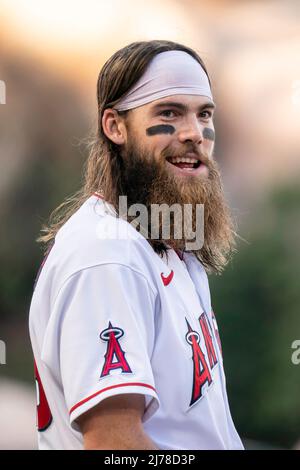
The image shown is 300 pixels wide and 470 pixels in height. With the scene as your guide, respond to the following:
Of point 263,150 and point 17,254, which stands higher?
point 263,150

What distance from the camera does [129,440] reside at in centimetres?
147

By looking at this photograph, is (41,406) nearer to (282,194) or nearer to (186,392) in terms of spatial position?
(186,392)

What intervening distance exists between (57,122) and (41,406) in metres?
5.32

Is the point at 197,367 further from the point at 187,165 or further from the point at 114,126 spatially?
the point at 114,126

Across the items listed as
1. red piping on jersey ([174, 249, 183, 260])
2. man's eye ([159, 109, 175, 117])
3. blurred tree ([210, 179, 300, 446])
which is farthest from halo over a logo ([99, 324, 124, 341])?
blurred tree ([210, 179, 300, 446])

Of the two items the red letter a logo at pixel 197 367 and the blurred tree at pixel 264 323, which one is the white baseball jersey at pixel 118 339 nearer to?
the red letter a logo at pixel 197 367

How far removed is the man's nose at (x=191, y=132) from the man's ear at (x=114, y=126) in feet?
0.65

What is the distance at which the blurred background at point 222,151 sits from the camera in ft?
18.8

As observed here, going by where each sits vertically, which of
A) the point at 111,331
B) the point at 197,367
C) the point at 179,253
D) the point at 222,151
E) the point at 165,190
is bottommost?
the point at 197,367

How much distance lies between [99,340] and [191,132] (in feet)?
2.29

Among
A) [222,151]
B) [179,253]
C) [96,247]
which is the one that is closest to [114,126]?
[179,253]

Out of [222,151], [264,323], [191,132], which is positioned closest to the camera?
[191,132]

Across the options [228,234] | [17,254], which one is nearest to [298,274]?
[17,254]

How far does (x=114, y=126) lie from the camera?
2080 millimetres
